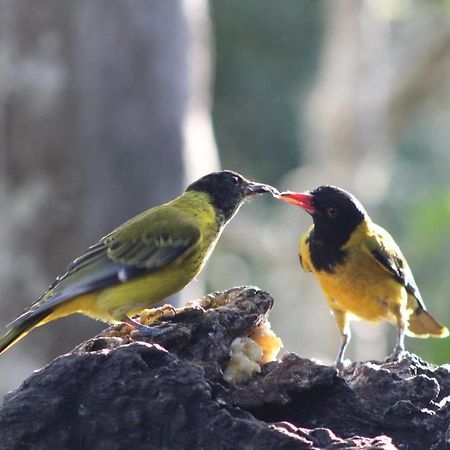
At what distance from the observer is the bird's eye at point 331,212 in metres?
6.17

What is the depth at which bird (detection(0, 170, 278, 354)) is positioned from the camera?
16.6ft

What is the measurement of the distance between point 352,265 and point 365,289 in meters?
0.13

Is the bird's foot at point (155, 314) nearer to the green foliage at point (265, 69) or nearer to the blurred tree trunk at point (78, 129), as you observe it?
the blurred tree trunk at point (78, 129)

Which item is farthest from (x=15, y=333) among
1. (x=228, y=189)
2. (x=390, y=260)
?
(x=390, y=260)

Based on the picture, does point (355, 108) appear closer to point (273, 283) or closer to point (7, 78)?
point (273, 283)

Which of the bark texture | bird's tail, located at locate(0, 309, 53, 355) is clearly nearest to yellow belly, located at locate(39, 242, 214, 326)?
bird's tail, located at locate(0, 309, 53, 355)

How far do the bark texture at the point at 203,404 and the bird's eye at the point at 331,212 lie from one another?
1923mm

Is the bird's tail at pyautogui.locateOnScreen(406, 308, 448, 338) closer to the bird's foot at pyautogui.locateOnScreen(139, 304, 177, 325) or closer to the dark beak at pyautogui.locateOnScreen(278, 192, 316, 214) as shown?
the dark beak at pyautogui.locateOnScreen(278, 192, 316, 214)

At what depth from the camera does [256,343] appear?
175 inches

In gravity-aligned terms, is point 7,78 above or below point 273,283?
below

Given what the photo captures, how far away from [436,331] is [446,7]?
991cm

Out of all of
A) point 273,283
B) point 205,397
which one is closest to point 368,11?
point 273,283

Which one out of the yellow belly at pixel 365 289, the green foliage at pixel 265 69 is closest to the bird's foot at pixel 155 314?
the yellow belly at pixel 365 289

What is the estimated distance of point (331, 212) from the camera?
6.18m
